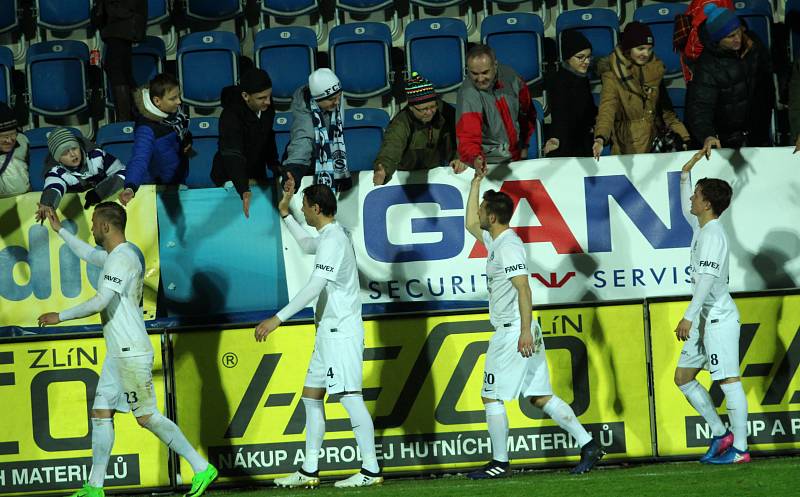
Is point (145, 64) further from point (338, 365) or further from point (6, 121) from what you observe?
point (338, 365)

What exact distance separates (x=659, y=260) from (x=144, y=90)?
12.8ft

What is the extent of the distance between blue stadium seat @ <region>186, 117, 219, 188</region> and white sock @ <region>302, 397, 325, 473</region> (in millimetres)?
3366

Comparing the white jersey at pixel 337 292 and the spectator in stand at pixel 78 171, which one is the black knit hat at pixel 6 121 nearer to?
the spectator in stand at pixel 78 171

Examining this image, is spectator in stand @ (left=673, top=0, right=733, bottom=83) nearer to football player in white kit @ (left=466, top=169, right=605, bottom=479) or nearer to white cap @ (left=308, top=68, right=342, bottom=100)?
football player in white kit @ (left=466, top=169, right=605, bottom=479)

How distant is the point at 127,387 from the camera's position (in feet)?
25.0

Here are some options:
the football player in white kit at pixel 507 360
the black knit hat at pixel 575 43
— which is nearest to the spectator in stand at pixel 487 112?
the black knit hat at pixel 575 43

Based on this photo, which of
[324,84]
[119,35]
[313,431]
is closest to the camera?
[313,431]

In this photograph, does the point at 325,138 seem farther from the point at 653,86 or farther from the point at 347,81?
the point at 347,81

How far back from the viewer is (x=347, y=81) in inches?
470

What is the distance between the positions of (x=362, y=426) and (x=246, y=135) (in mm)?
2373

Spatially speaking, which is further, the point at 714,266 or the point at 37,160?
the point at 37,160

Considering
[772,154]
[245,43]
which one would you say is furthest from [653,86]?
[245,43]

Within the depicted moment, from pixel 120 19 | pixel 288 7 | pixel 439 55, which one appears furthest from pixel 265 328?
pixel 288 7

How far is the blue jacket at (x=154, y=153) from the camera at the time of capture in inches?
332
